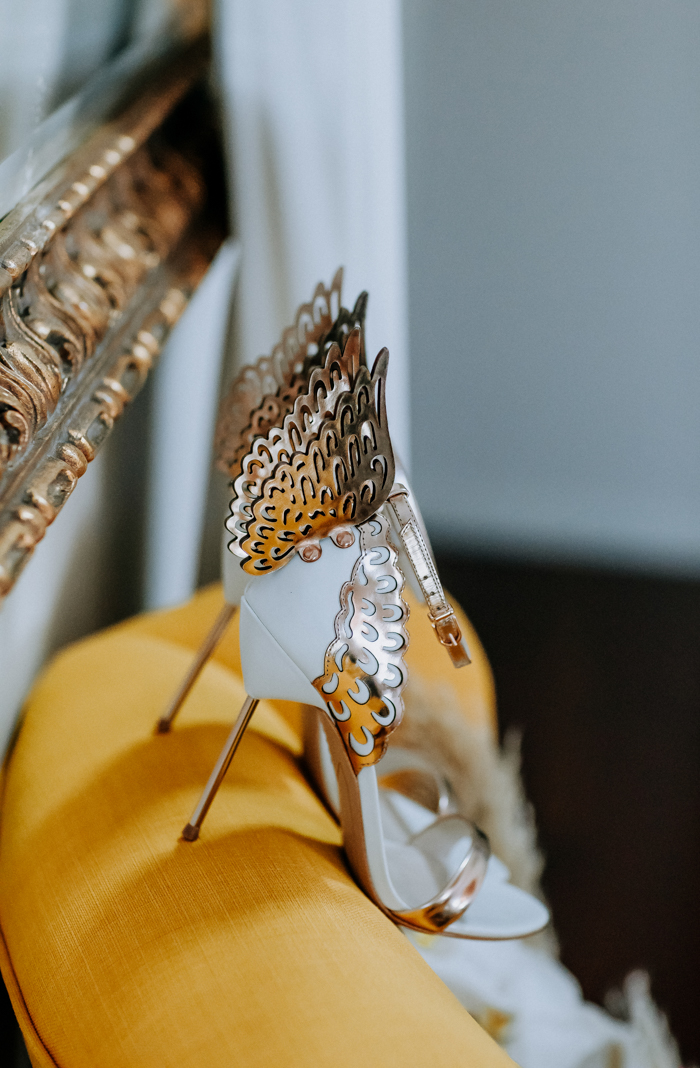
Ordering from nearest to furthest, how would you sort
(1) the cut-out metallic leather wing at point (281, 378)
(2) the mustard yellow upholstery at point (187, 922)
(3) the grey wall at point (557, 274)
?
(2) the mustard yellow upholstery at point (187, 922), (1) the cut-out metallic leather wing at point (281, 378), (3) the grey wall at point (557, 274)

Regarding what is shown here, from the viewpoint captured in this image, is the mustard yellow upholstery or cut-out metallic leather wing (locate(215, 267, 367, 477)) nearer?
the mustard yellow upholstery

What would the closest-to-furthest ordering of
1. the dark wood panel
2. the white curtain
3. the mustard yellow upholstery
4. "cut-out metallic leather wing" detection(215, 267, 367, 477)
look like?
1. the mustard yellow upholstery
2. "cut-out metallic leather wing" detection(215, 267, 367, 477)
3. the white curtain
4. the dark wood panel

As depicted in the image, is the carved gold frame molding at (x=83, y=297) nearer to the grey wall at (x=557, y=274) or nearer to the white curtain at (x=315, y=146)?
the white curtain at (x=315, y=146)

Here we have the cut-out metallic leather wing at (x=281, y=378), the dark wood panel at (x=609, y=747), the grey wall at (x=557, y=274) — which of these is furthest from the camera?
the grey wall at (x=557, y=274)

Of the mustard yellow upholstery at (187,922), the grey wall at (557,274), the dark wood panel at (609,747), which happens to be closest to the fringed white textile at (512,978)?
the mustard yellow upholstery at (187,922)

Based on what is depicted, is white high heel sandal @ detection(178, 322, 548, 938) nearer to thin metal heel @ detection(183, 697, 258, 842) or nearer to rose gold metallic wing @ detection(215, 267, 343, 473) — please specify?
thin metal heel @ detection(183, 697, 258, 842)

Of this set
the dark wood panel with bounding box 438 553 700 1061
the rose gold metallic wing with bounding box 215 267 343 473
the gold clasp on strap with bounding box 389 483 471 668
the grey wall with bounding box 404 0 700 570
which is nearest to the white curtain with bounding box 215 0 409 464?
the rose gold metallic wing with bounding box 215 267 343 473
